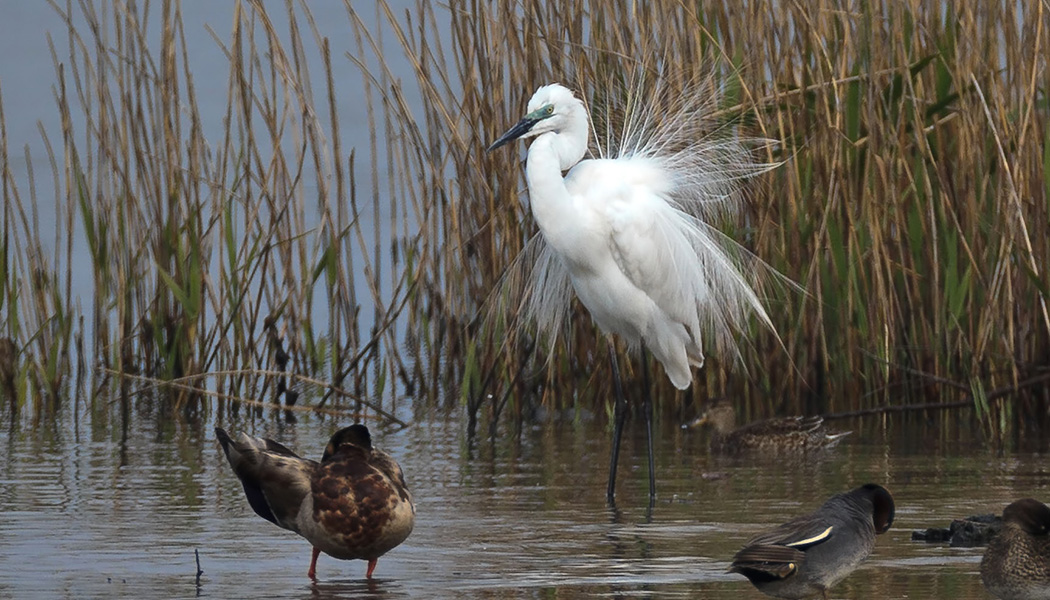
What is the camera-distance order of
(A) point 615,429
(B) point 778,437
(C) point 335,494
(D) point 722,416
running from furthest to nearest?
(D) point 722,416 → (B) point 778,437 → (A) point 615,429 → (C) point 335,494

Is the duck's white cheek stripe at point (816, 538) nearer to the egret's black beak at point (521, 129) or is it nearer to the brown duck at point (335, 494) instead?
the brown duck at point (335, 494)

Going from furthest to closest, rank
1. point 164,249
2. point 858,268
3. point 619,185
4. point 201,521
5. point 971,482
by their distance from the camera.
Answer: point 164,249, point 858,268, point 619,185, point 971,482, point 201,521

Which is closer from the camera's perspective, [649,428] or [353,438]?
[353,438]

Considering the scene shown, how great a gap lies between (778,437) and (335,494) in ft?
10.7

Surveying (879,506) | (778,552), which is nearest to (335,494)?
(778,552)

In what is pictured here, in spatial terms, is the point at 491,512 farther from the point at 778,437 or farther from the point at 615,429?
the point at 778,437

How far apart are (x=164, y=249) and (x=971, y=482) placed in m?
4.18

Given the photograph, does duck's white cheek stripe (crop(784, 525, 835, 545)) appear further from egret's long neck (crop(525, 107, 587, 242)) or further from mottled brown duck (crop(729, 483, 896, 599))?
egret's long neck (crop(525, 107, 587, 242))

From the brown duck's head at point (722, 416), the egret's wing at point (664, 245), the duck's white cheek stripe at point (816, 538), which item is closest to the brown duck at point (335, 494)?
the duck's white cheek stripe at point (816, 538)

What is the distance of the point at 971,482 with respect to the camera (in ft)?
22.4

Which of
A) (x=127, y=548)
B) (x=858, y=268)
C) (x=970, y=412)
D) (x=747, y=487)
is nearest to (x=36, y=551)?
(x=127, y=548)

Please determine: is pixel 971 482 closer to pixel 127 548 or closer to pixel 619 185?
pixel 619 185

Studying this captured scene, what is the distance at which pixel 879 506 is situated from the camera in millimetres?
4914

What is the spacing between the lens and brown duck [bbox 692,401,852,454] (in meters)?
7.85
